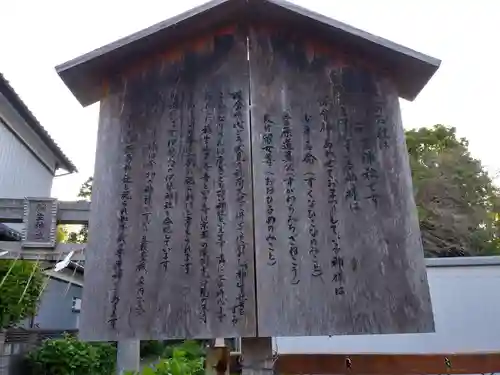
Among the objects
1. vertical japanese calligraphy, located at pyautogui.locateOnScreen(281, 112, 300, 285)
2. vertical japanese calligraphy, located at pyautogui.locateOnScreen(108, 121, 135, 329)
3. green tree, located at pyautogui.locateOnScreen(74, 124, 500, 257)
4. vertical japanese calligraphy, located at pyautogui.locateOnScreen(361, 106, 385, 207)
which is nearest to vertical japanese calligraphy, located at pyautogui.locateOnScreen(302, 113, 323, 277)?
vertical japanese calligraphy, located at pyautogui.locateOnScreen(281, 112, 300, 285)

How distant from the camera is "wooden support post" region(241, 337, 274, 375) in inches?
134

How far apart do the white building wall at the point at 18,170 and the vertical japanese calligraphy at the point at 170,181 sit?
9016 mm

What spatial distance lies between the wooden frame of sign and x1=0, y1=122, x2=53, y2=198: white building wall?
27.4 feet

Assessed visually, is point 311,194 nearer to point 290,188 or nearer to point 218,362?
point 290,188

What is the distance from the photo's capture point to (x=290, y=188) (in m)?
3.49

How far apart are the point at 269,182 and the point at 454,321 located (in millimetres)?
6416

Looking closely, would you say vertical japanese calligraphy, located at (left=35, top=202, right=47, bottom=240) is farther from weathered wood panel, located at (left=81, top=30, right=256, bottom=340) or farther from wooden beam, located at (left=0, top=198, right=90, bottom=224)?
weathered wood panel, located at (left=81, top=30, right=256, bottom=340)

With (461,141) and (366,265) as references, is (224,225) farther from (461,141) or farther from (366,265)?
(461,141)

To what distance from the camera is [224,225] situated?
3.43 m

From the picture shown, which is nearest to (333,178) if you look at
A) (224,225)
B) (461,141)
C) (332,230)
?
(332,230)

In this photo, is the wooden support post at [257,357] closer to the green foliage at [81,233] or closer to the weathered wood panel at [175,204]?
the weathered wood panel at [175,204]

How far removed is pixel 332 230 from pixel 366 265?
36 centimetres

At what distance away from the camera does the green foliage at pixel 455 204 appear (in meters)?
21.2

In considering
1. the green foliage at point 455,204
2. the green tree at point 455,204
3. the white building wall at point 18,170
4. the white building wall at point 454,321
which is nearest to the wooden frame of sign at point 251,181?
the white building wall at point 454,321
